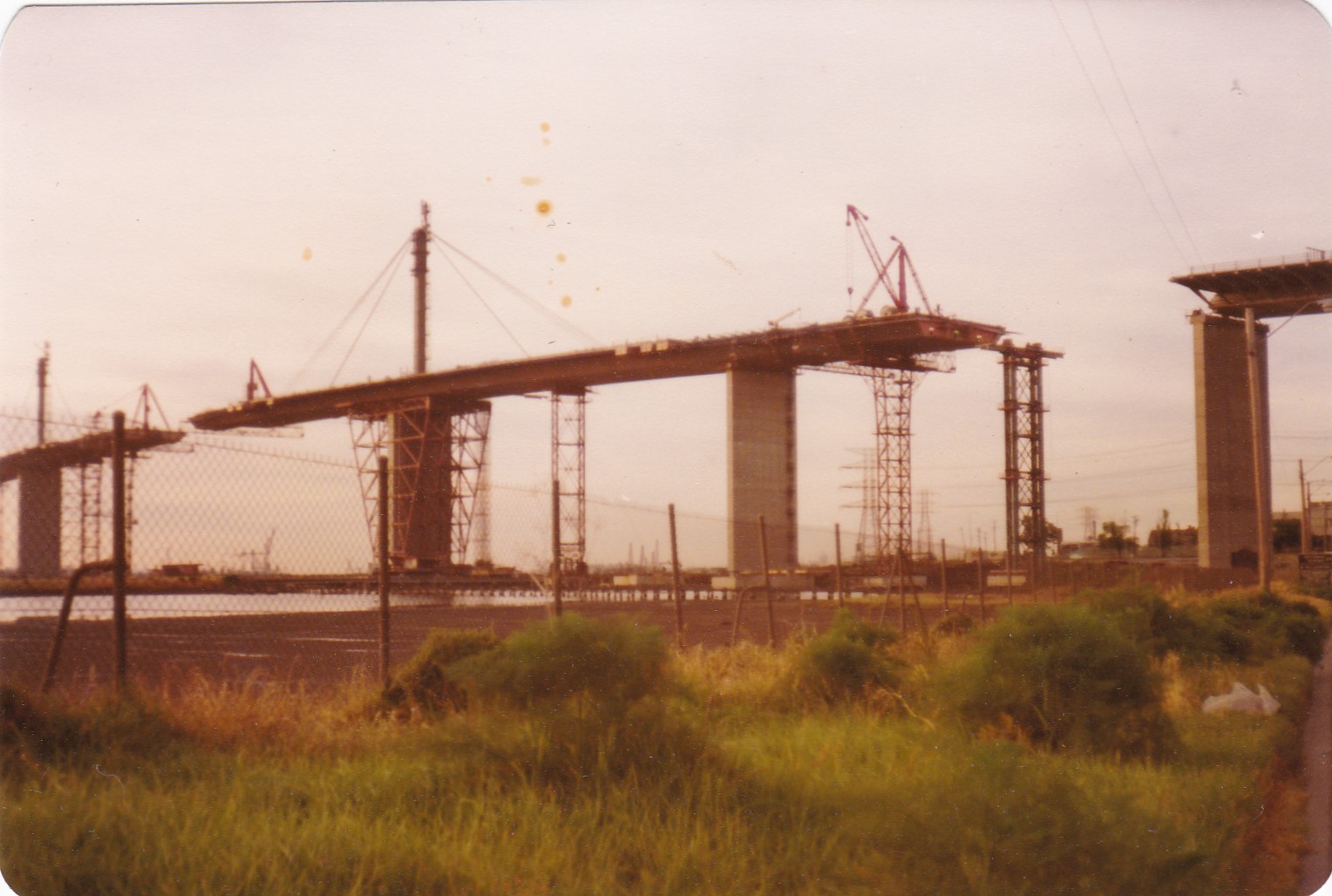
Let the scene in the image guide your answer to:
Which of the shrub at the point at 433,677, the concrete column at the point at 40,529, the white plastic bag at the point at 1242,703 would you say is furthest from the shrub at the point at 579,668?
the white plastic bag at the point at 1242,703

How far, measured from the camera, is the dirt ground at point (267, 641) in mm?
8914

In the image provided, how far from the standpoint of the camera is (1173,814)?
4.86 metres

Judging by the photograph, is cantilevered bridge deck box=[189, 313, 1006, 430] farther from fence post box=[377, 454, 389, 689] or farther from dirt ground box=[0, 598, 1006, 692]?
fence post box=[377, 454, 389, 689]

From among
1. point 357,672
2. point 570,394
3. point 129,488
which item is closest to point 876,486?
point 570,394

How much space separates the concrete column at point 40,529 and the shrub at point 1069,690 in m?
5.98

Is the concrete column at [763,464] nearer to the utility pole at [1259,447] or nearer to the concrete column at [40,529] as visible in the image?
the utility pole at [1259,447]

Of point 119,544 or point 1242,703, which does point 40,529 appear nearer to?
point 119,544

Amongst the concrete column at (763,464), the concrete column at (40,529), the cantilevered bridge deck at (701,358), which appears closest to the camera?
the concrete column at (40,529)

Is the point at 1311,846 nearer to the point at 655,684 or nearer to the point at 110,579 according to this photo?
the point at 655,684

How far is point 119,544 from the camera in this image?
5961mm

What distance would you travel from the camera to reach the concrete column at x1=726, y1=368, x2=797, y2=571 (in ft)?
95.1

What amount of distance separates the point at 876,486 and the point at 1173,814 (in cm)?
2690

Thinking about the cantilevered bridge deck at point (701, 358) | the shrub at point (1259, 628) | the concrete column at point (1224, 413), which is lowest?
the shrub at point (1259, 628)

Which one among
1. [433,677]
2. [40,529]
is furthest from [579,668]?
[40,529]
